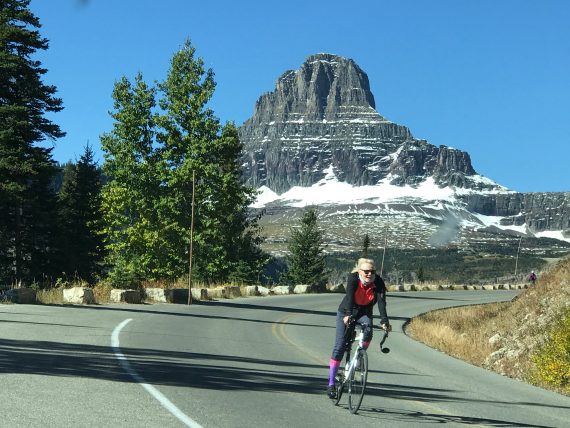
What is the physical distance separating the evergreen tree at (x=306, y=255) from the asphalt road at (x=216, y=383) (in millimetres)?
56905

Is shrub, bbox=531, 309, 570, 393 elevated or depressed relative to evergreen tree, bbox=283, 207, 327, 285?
depressed

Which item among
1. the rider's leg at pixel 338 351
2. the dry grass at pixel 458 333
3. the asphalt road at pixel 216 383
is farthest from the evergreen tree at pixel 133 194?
the rider's leg at pixel 338 351

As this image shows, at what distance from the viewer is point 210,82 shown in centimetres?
5231

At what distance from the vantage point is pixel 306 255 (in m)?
79.2

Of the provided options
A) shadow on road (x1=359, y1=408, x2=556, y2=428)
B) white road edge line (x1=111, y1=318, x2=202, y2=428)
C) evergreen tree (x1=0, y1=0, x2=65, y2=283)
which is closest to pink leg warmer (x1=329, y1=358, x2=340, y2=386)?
shadow on road (x1=359, y1=408, x2=556, y2=428)

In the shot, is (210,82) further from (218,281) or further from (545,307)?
(545,307)

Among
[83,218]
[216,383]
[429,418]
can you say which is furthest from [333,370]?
[83,218]

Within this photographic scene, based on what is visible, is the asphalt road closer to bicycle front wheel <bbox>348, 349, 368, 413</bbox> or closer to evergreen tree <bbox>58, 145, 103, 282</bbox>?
bicycle front wheel <bbox>348, 349, 368, 413</bbox>

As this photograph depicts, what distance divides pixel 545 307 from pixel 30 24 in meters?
32.7

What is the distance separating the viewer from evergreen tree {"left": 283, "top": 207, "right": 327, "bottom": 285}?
258 feet

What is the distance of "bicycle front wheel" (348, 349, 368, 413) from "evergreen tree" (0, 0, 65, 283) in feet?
113

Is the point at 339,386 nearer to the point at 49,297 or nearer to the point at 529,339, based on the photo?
the point at 529,339

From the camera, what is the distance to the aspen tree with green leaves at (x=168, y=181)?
4909 cm

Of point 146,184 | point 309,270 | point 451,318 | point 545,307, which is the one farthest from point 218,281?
point 545,307
